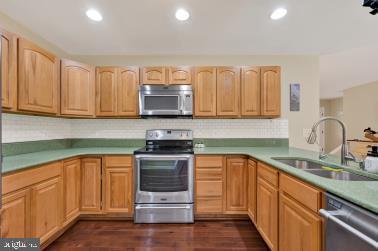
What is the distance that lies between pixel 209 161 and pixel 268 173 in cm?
85

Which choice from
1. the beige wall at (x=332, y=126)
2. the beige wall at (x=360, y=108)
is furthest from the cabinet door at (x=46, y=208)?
the beige wall at (x=332, y=126)

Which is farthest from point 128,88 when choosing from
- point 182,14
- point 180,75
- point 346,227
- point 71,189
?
point 346,227

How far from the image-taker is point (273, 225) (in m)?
1.83

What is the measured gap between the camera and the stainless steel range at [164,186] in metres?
2.60

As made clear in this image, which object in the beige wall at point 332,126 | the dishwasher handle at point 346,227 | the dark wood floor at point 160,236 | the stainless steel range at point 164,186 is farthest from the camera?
the beige wall at point 332,126

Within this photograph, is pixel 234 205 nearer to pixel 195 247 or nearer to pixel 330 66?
pixel 195 247

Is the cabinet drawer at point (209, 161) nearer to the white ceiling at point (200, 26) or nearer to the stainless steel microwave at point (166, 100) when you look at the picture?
the stainless steel microwave at point (166, 100)

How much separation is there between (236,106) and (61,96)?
91.5 inches

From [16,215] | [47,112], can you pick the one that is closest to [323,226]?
[16,215]

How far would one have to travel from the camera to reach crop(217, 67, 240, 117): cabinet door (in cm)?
294

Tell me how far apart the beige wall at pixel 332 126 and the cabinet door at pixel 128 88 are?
30.2 feet

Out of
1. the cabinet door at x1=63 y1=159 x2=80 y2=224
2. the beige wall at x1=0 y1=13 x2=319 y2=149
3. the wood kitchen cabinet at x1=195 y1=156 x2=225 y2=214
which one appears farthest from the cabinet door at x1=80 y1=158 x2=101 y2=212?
the beige wall at x1=0 y1=13 x2=319 y2=149

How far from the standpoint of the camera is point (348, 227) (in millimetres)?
959

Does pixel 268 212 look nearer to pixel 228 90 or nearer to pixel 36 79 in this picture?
pixel 228 90
